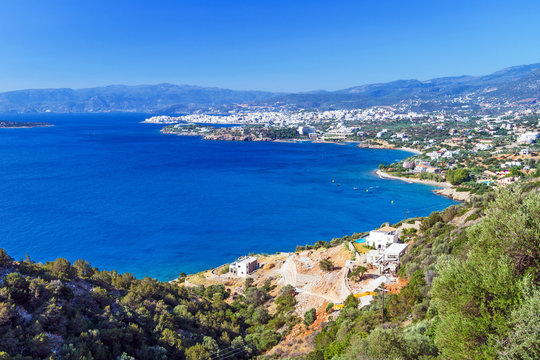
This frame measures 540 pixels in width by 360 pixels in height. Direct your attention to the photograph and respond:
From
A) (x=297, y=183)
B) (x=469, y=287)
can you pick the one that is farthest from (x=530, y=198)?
(x=297, y=183)

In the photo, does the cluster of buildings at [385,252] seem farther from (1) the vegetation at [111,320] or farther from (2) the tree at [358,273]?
(1) the vegetation at [111,320]

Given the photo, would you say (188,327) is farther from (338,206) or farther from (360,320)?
(338,206)

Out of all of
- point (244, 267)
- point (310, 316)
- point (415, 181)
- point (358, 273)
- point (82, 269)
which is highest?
point (82, 269)

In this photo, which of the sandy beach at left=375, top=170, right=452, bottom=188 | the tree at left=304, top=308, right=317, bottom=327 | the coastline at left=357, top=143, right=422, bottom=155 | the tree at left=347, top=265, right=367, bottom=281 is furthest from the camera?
the coastline at left=357, top=143, right=422, bottom=155

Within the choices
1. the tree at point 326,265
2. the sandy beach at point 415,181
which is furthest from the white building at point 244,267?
the sandy beach at point 415,181

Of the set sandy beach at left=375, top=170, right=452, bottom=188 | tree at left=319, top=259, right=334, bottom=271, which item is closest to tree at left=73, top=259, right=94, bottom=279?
tree at left=319, top=259, right=334, bottom=271

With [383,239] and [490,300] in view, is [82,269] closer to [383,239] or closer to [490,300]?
[490,300]

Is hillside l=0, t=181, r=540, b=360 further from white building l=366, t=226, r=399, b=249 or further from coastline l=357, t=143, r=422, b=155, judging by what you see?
coastline l=357, t=143, r=422, b=155

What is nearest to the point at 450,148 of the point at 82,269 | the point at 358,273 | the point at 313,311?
the point at 358,273
